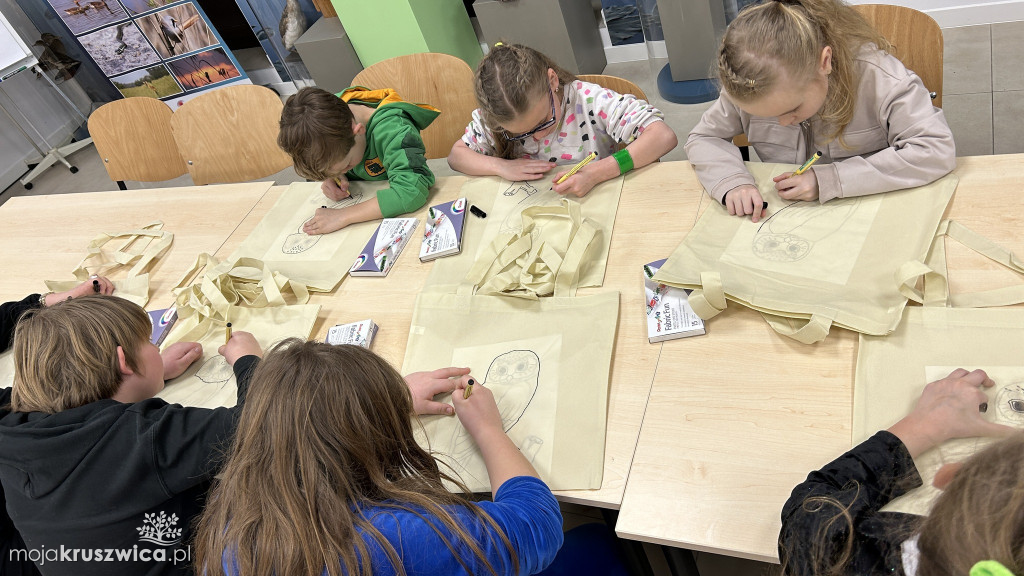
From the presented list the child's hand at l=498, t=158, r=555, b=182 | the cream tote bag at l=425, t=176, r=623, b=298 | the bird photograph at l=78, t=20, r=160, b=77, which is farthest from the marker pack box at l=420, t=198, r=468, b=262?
the bird photograph at l=78, t=20, r=160, b=77

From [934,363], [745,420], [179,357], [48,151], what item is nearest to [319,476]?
[745,420]

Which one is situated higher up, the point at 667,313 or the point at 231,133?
the point at 231,133

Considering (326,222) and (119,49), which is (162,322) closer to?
(326,222)

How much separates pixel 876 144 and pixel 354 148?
1201mm

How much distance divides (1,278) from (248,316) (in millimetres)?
979

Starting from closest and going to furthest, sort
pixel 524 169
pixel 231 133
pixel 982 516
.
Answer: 1. pixel 982 516
2. pixel 524 169
3. pixel 231 133

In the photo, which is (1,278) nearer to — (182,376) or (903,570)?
(182,376)

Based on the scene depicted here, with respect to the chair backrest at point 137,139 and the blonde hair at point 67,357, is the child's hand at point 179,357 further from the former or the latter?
the chair backrest at point 137,139

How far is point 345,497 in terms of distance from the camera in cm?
85

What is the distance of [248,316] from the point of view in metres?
1.50

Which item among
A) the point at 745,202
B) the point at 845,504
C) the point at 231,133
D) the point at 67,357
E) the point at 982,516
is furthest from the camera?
the point at 231,133

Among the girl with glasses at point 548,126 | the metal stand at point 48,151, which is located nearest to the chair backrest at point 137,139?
the girl with glasses at point 548,126

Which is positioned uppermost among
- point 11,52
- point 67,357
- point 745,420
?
point 11,52

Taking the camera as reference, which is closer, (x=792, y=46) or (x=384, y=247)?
(x=792, y=46)
